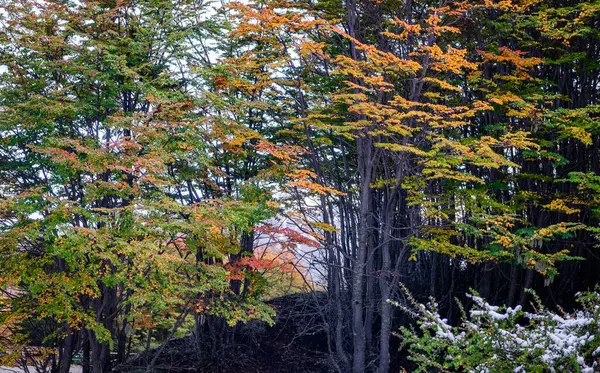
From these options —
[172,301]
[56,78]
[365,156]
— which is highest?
[56,78]

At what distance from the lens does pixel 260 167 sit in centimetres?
905

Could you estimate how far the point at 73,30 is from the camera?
727 cm

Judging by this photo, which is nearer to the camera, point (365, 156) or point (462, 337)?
point (462, 337)

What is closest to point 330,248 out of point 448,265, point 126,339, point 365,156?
point 365,156

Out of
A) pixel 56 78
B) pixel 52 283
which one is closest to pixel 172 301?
pixel 52 283

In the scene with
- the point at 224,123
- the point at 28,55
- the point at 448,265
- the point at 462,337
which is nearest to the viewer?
the point at 462,337

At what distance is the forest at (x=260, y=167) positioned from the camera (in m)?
6.53

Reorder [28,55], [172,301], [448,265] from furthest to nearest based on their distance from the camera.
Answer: [448,265] → [28,55] → [172,301]

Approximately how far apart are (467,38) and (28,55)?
22.1 feet

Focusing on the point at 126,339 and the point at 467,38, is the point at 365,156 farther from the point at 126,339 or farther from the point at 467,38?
the point at 126,339

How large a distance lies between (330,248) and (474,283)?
276cm

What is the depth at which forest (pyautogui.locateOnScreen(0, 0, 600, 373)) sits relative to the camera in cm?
653

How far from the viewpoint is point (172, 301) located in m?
6.55

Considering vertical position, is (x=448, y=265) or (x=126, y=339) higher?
(x=448, y=265)
